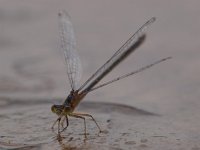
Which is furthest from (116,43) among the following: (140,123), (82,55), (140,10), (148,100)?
(140,123)

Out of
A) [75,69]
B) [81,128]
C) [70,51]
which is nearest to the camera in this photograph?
[81,128]

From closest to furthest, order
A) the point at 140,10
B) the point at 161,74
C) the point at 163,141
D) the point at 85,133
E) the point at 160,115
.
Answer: the point at 163,141 < the point at 85,133 < the point at 160,115 < the point at 161,74 < the point at 140,10

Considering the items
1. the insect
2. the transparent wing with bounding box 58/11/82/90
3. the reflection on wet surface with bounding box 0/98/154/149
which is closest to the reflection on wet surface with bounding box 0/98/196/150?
the reflection on wet surface with bounding box 0/98/154/149

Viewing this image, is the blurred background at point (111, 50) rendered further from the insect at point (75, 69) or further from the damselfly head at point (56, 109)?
the damselfly head at point (56, 109)

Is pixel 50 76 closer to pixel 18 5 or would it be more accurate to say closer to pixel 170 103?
pixel 170 103

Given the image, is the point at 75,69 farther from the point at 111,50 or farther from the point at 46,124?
the point at 111,50

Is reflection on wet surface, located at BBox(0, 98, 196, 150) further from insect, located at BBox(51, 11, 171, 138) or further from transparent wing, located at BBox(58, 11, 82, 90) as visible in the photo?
transparent wing, located at BBox(58, 11, 82, 90)

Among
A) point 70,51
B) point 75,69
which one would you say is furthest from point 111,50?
point 75,69
